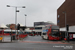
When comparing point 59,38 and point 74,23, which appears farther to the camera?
point 74,23

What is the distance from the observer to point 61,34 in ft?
89.6

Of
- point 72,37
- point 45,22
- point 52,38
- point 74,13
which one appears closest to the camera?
point 72,37

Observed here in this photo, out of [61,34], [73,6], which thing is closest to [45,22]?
[73,6]

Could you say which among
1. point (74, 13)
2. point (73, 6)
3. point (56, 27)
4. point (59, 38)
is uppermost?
point (73, 6)

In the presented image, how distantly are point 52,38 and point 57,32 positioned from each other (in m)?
1.96

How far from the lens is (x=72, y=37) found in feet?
79.1

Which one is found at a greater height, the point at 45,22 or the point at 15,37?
the point at 45,22

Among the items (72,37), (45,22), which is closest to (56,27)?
(72,37)

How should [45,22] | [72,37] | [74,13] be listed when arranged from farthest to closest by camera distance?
[45,22] → [74,13] → [72,37]

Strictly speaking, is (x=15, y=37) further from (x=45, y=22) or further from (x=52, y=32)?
(x=45, y=22)

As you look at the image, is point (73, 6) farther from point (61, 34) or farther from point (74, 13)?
point (61, 34)

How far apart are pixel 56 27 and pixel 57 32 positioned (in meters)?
1.31

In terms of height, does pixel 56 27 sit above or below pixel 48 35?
above

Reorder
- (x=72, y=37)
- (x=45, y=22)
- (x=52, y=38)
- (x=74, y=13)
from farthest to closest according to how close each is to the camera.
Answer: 1. (x=45, y=22)
2. (x=74, y=13)
3. (x=52, y=38)
4. (x=72, y=37)
